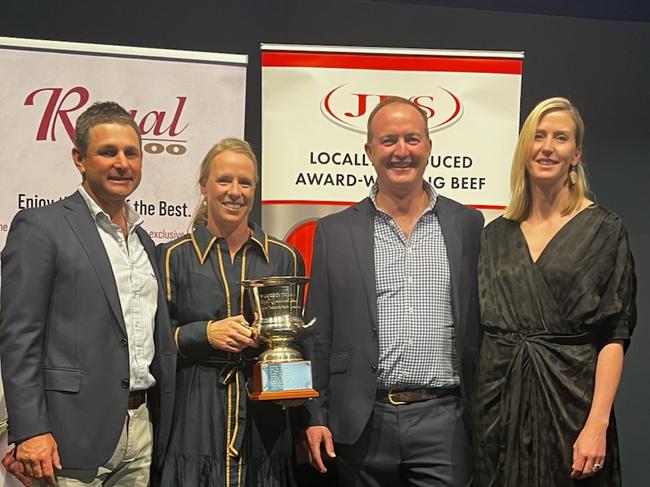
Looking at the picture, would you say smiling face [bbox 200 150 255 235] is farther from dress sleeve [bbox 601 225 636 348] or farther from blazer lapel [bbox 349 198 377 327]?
dress sleeve [bbox 601 225 636 348]

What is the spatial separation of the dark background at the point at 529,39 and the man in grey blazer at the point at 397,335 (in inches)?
70.2

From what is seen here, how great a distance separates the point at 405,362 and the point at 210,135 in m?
1.61

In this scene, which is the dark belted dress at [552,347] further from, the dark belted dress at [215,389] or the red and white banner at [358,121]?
the red and white banner at [358,121]

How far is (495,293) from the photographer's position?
302 centimetres

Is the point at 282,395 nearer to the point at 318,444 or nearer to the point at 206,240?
the point at 318,444

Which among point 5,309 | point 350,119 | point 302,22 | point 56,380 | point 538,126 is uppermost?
point 302,22

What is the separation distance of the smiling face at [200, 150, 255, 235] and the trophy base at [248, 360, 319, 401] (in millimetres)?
592

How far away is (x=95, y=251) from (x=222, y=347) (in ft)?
1.88

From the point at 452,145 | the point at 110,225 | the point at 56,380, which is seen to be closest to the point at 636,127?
the point at 452,145

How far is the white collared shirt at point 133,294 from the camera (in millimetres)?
2818

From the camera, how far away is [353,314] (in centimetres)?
309

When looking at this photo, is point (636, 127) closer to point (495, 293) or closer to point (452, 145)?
point (452, 145)

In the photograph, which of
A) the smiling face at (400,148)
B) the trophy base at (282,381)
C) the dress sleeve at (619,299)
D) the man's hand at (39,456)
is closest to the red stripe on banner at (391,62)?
the smiling face at (400,148)

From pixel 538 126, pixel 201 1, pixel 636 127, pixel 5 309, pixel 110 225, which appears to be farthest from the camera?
pixel 636 127
